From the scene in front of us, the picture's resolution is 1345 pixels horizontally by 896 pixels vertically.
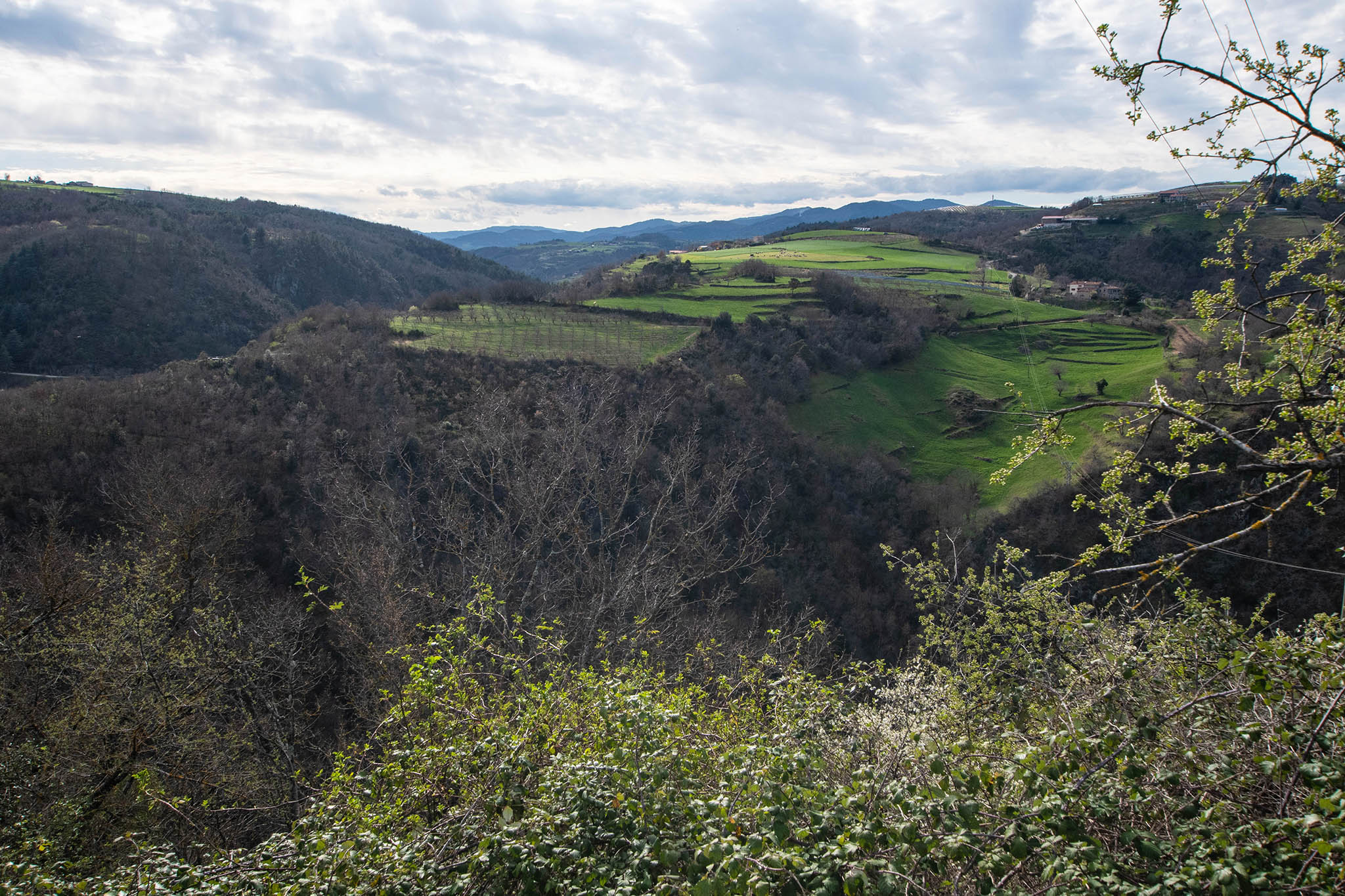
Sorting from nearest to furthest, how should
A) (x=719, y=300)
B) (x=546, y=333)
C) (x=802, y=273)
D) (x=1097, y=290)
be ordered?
(x=546, y=333) < (x=719, y=300) < (x=1097, y=290) < (x=802, y=273)

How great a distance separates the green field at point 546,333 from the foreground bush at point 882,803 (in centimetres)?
3519

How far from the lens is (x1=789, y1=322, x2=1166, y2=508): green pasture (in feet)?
120

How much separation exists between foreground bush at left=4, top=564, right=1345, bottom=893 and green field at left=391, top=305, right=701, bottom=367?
1385 inches

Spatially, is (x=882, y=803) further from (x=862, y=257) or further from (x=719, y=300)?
(x=862, y=257)

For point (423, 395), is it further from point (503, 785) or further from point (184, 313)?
point (184, 313)

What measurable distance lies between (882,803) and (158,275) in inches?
3284

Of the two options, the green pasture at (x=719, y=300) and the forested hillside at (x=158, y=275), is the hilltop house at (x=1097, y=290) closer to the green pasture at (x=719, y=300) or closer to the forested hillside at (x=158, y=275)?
the green pasture at (x=719, y=300)

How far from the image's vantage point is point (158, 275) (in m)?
64.6

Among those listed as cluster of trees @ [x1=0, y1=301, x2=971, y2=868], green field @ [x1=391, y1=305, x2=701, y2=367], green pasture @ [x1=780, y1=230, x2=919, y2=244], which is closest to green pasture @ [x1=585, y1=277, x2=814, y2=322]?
green field @ [x1=391, y1=305, x2=701, y2=367]

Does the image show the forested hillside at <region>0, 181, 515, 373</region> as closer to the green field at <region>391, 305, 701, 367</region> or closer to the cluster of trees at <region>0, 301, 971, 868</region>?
the cluster of trees at <region>0, 301, 971, 868</region>

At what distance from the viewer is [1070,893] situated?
297 centimetres

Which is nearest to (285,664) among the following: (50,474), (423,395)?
(50,474)

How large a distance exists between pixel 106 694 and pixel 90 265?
71.7m

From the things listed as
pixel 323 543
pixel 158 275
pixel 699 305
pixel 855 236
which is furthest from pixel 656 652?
pixel 855 236
